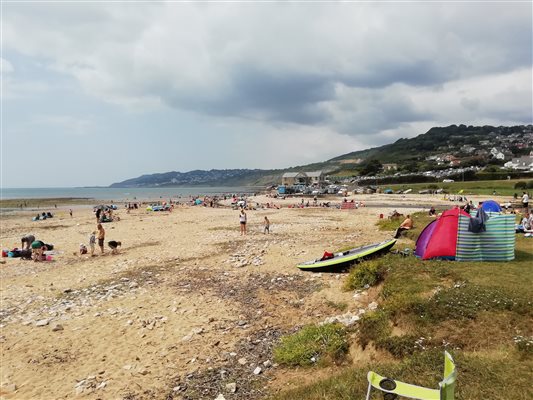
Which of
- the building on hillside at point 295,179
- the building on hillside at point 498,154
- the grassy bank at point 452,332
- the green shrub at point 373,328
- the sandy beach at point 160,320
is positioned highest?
the building on hillside at point 498,154

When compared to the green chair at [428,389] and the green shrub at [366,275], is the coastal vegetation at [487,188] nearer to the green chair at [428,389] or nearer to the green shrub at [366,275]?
the green shrub at [366,275]

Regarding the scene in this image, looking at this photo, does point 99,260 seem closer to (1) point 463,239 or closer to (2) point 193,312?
(2) point 193,312

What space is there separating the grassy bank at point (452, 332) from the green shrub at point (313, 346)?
29 cm

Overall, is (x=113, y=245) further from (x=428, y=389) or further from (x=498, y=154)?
(x=498, y=154)

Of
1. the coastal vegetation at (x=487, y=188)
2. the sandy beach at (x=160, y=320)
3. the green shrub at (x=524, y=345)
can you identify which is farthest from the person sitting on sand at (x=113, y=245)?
the coastal vegetation at (x=487, y=188)

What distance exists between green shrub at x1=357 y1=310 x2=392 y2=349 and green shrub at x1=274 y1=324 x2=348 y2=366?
1.35 ft

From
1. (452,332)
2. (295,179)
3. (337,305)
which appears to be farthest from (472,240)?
(295,179)

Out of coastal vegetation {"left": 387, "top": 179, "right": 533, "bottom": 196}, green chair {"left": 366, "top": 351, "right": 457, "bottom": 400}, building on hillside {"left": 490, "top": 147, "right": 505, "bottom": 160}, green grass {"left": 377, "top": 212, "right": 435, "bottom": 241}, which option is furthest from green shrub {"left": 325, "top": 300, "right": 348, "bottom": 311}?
building on hillside {"left": 490, "top": 147, "right": 505, "bottom": 160}

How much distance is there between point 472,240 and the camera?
12.4 metres

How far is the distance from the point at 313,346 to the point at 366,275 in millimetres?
4552

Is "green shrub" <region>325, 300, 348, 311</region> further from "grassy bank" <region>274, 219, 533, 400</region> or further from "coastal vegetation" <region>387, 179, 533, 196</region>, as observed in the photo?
"coastal vegetation" <region>387, 179, 533, 196</region>

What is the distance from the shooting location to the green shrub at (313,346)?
7.88 metres

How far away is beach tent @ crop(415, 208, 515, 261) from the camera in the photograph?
482 inches

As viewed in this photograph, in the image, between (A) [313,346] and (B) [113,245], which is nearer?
(A) [313,346]
